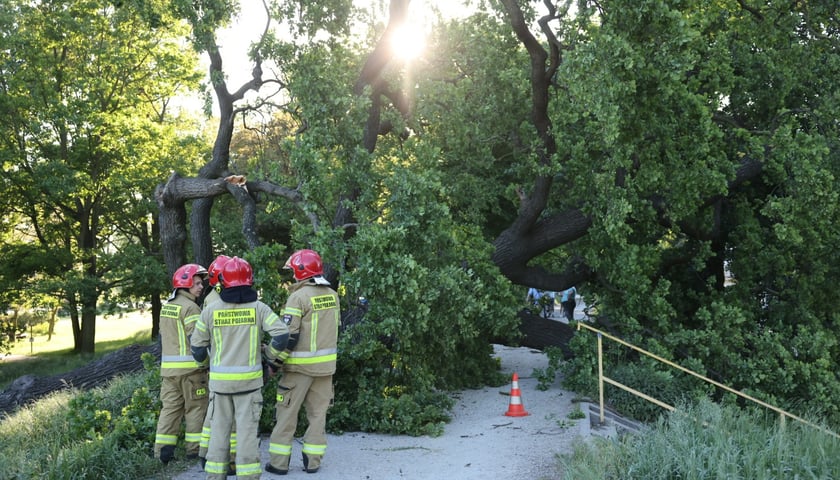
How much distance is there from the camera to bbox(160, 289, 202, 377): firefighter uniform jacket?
689cm

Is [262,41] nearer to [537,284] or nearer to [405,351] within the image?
[405,351]

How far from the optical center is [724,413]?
8000 millimetres

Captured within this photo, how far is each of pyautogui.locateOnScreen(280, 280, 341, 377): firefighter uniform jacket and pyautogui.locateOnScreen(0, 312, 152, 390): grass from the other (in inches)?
581

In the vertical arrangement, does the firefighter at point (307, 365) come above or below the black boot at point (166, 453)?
above

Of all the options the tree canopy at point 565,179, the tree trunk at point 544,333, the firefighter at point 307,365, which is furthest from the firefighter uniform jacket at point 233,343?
the tree trunk at point 544,333

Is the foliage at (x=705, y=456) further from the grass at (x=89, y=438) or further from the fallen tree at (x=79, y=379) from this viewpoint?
the fallen tree at (x=79, y=379)

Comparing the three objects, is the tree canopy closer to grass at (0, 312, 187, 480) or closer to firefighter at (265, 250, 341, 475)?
firefighter at (265, 250, 341, 475)

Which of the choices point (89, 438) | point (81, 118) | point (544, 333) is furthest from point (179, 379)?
point (81, 118)

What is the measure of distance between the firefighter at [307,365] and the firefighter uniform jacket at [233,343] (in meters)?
0.56

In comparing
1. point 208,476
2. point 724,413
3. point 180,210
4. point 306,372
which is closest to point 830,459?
point 724,413

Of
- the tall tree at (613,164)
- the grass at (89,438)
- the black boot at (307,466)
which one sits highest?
the tall tree at (613,164)

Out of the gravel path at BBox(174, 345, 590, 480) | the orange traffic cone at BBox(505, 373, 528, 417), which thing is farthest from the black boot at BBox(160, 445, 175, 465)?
the orange traffic cone at BBox(505, 373, 528, 417)

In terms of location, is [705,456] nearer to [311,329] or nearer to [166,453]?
[311,329]

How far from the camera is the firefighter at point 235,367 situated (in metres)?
5.86
